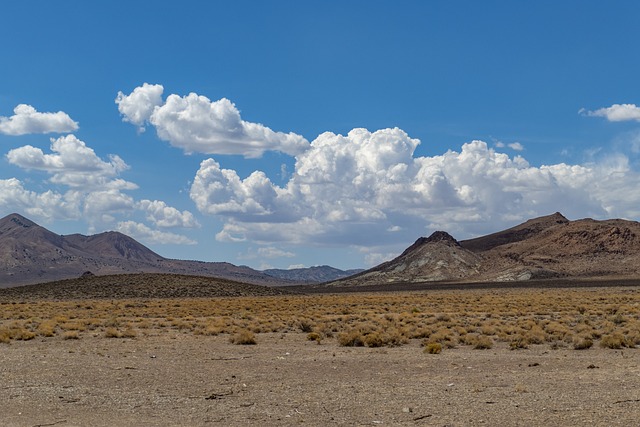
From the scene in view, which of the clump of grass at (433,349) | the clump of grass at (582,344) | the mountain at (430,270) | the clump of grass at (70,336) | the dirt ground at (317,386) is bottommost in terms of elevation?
the dirt ground at (317,386)

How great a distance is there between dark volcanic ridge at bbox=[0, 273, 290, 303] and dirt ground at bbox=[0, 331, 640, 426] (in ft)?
216

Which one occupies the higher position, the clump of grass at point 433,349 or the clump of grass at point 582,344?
the clump of grass at point 582,344

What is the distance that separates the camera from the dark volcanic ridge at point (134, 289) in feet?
293

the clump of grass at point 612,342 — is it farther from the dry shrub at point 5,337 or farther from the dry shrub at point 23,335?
the dry shrub at point 23,335

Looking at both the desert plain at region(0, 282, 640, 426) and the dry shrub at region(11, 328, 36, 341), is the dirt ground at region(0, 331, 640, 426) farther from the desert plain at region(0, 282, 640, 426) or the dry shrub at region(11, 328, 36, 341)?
the dry shrub at region(11, 328, 36, 341)

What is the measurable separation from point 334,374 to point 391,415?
576cm

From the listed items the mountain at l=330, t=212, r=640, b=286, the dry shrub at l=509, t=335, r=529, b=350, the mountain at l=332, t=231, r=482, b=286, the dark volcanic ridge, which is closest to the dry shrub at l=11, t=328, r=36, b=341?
the dry shrub at l=509, t=335, r=529, b=350

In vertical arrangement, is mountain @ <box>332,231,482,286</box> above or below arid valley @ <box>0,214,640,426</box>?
above

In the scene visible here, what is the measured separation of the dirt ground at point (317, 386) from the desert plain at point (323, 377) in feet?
0.12

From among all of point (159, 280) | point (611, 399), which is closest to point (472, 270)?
point (159, 280)

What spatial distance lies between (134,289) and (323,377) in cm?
8100

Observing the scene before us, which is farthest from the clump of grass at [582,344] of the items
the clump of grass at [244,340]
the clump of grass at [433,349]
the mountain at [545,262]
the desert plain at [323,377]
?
the mountain at [545,262]

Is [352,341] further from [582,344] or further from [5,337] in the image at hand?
[5,337]

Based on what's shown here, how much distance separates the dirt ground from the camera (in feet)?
43.8
